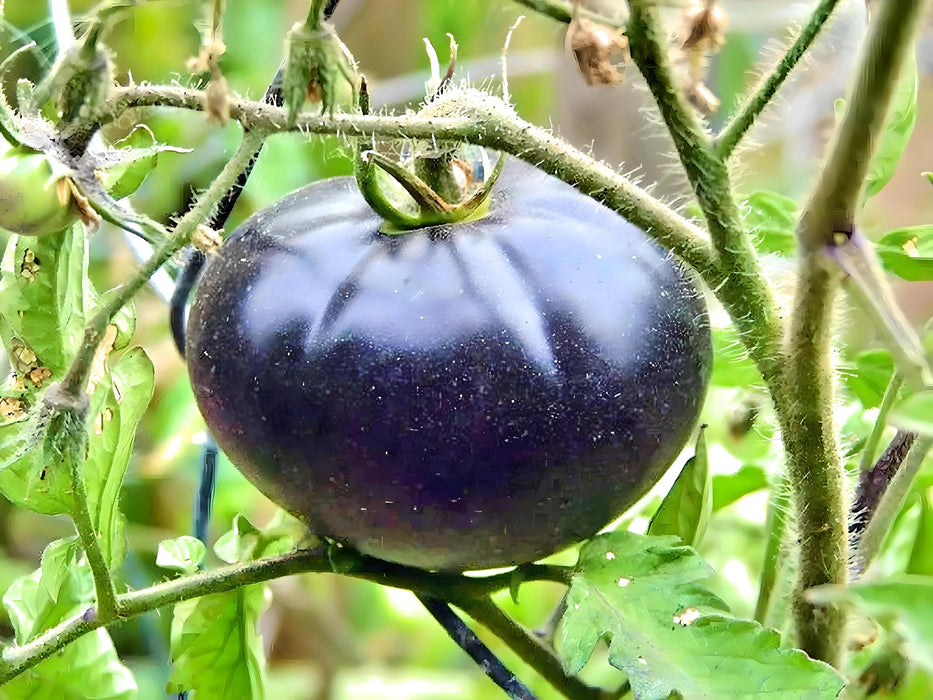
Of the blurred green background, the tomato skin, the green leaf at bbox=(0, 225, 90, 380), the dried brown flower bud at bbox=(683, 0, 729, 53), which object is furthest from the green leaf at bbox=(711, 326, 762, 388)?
the green leaf at bbox=(0, 225, 90, 380)

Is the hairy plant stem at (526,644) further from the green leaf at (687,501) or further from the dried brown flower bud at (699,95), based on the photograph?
the dried brown flower bud at (699,95)

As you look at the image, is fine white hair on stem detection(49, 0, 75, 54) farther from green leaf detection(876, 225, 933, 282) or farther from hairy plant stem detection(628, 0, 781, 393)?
green leaf detection(876, 225, 933, 282)

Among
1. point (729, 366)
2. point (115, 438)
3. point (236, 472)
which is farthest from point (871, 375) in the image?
point (236, 472)

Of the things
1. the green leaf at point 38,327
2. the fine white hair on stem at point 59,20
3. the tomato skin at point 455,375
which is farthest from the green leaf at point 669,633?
the fine white hair on stem at point 59,20

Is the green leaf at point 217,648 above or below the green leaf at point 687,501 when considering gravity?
below

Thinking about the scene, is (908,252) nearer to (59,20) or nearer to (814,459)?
(814,459)

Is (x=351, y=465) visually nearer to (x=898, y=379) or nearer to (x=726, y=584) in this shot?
(x=898, y=379)

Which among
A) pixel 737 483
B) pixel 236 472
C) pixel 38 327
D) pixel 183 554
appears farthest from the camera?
pixel 236 472
